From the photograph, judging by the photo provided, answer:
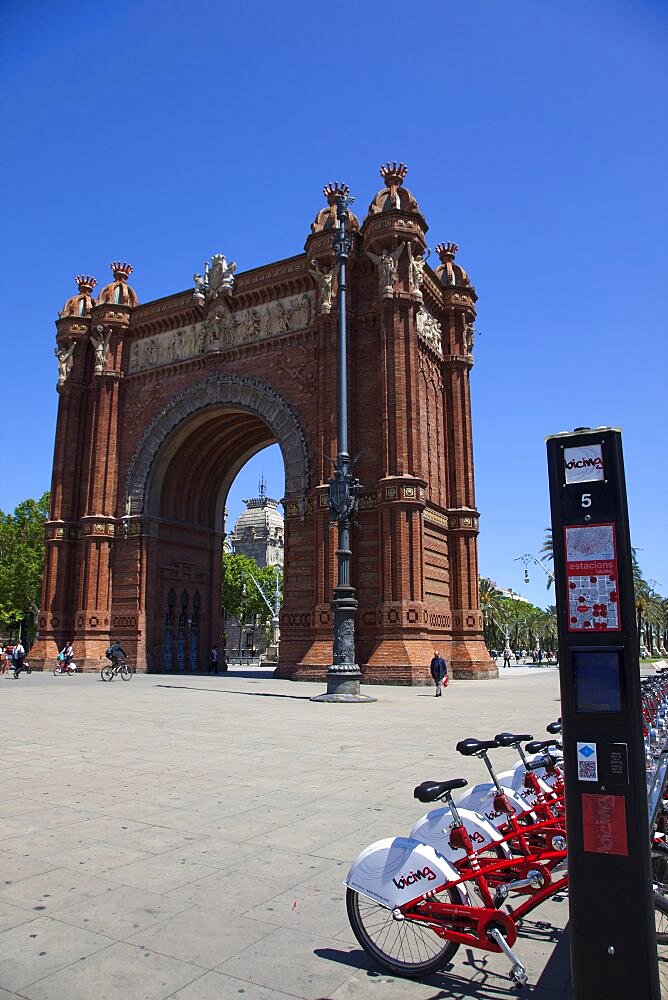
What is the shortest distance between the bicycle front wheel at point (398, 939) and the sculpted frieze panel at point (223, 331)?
99.4 ft

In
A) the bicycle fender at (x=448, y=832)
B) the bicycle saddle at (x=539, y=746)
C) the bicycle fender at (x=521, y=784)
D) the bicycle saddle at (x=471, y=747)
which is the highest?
the bicycle saddle at (x=471, y=747)

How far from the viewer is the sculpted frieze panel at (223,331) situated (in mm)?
33344

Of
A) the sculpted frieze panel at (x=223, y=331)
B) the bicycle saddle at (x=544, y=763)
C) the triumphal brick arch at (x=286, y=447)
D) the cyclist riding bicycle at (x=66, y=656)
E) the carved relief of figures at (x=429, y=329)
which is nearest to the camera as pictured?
the bicycle saddle at (x=544, y=763)

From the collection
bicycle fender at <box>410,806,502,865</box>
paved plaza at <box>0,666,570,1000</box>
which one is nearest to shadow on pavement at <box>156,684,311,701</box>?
paved plaza at <box>0,666,570,1000</box>

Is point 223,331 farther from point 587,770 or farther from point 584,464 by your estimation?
point 587,770

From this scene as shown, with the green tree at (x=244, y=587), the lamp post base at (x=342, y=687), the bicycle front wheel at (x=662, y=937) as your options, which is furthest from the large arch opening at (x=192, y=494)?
the green tree at (x=244, y=587)

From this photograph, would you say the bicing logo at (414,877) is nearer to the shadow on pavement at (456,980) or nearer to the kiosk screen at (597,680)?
the shadow on pavement at (456,980)

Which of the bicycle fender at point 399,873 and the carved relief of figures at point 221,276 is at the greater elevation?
the carved relief of figures at point 221,276

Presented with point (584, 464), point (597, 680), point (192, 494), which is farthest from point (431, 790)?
point (192, 494)

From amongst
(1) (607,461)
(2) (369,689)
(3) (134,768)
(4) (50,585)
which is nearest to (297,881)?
(1) (607,461)

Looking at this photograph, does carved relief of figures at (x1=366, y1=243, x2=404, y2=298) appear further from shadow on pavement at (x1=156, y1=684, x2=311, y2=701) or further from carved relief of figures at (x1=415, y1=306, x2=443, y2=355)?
shadow on pavement at (x1=156, y1=684, x2=311, y2=701)

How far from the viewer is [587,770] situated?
3.23 m

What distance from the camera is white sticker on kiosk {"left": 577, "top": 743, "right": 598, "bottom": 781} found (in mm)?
3225

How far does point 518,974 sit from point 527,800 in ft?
5.37
